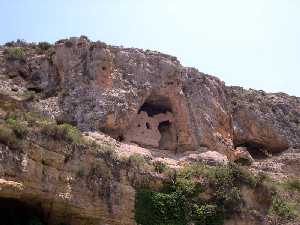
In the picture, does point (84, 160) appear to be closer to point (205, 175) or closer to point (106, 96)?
point (205, 175)

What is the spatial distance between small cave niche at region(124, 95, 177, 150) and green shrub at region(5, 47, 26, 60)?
6198 mm

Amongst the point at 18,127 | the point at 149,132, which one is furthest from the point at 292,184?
the point at 18,127

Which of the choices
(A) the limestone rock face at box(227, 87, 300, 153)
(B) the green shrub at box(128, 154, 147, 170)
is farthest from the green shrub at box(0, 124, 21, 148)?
(A) the limestone rock face at box(227, 87, 300, 153)

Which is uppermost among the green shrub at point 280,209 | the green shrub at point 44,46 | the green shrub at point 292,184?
the green shrub at point 44,46

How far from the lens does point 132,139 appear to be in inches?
1091

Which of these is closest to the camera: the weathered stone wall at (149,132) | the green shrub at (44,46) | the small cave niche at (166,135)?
the weathered stone wall at (149,132)

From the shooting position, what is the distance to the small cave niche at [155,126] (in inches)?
1106

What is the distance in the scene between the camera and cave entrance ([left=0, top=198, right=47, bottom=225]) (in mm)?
19734

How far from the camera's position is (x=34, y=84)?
28.7 m

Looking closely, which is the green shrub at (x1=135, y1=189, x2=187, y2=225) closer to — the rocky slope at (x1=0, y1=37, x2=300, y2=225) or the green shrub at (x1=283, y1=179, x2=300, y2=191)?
the rocky slope at (x1=0, y1=37, x2=300, y2=225)

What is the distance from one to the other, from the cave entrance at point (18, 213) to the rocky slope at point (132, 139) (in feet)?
0.29

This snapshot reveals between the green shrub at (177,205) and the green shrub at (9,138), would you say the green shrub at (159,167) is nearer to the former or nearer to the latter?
the green shrub at (177,205)

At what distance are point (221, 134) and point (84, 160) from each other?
11.0 metres

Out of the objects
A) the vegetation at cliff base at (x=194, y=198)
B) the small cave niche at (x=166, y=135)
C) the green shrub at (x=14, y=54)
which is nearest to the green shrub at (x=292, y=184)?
the vegetation at cliff base at (x=194, y=198)
